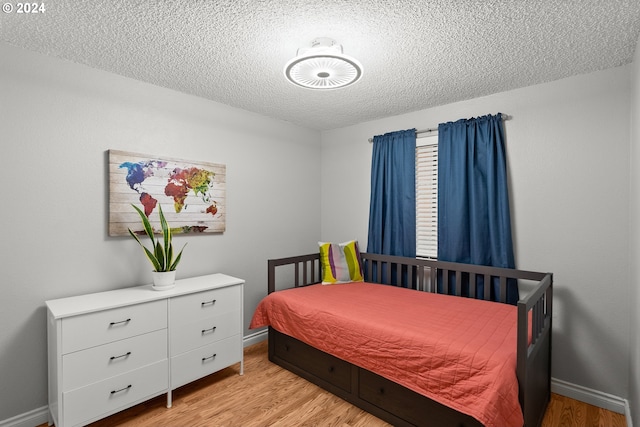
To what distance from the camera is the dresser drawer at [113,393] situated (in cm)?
185

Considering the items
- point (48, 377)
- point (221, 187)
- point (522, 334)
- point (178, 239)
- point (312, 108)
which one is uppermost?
point (312, 108)

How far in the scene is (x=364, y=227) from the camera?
372cm

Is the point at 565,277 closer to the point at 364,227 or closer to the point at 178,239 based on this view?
the point at 364,227

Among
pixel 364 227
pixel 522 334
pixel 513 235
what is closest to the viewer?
pixel 522 334

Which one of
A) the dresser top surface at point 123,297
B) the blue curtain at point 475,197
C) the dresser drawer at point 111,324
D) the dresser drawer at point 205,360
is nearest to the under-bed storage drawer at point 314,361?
the dresser drawer at point 205,360

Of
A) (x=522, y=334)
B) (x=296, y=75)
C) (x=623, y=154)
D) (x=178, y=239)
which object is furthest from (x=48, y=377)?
(x=623, y=154)

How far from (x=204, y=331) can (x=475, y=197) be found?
2512 millimetres

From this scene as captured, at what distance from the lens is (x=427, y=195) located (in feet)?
10.6

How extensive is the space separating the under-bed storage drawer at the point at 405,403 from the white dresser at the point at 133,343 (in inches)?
43.8

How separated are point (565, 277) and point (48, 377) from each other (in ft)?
12.2

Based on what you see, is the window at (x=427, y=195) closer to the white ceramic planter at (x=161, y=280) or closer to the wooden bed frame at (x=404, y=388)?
the wooden bed frame at (x=404, y=388)

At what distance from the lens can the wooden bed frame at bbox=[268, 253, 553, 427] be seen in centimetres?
174

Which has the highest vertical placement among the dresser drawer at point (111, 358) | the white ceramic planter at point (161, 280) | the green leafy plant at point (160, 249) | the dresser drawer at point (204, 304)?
the green leafy plant at point (160, 249)

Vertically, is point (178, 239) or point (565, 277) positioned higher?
point (178, 239)
